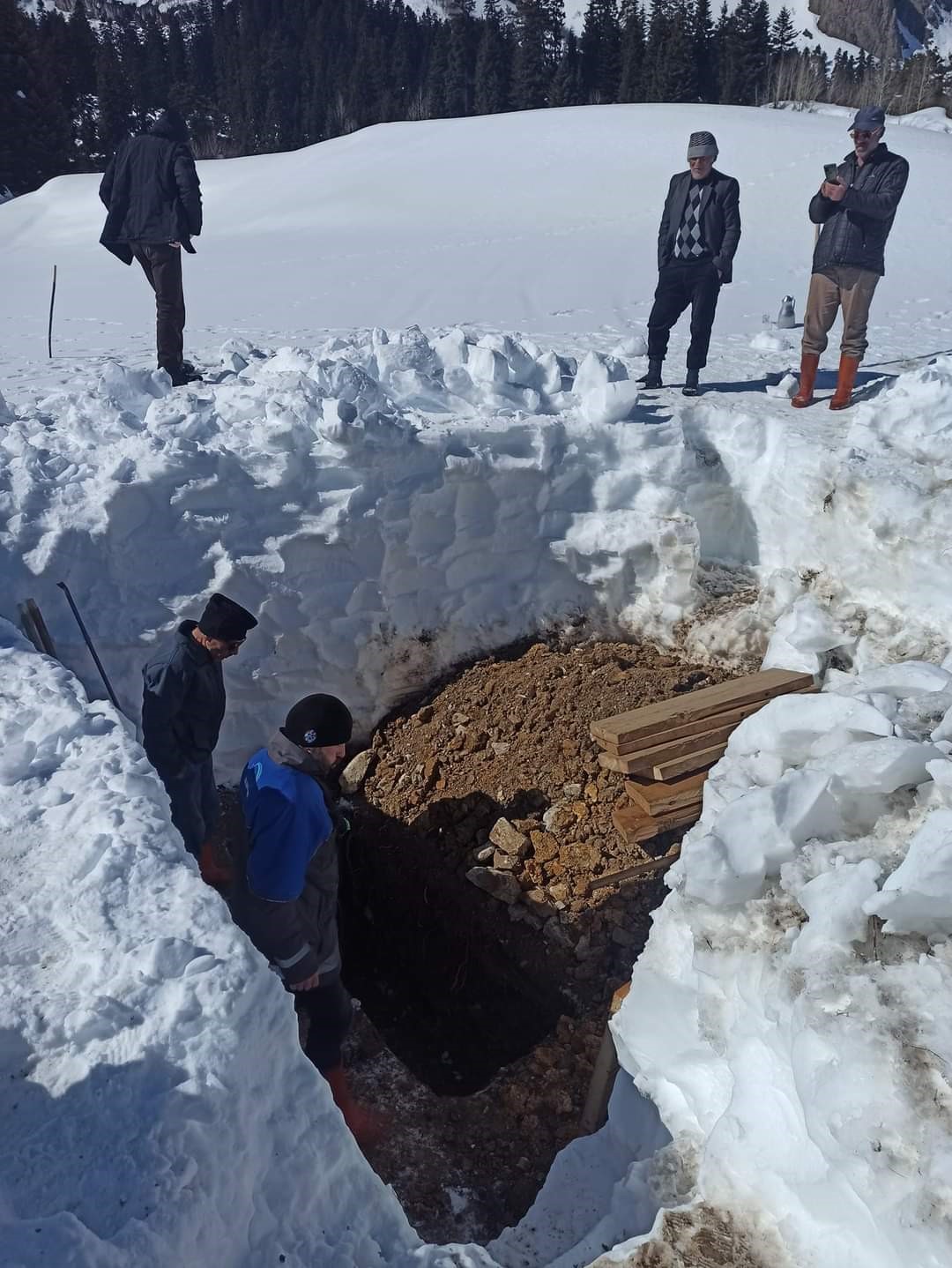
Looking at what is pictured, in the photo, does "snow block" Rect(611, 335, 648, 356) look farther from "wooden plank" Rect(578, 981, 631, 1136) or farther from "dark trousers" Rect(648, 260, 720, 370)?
"wooden plank" Rect(578, 981, 631, 1136)

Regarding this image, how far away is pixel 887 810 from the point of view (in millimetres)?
3025

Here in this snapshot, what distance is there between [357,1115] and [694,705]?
8.38ft

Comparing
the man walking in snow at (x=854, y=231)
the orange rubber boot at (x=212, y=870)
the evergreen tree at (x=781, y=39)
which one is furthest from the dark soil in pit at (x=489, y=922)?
the evergreen tree at (x=781, y=39)

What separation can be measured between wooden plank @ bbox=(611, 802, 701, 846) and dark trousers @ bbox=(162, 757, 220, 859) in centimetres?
206

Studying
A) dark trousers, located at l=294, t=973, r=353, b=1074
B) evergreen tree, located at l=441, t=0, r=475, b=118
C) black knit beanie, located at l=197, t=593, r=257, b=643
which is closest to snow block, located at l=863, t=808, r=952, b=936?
dark trousers, located at l=294, t=973, r=353, b=1074

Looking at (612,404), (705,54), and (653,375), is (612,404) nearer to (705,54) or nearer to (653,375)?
(653,375)

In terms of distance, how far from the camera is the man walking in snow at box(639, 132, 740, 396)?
20.6 feet

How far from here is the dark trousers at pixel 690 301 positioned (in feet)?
21.4

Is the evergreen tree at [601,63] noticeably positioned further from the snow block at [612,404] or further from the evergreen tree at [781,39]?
the snow block at [612,404]

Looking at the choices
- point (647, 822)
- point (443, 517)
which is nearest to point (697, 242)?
point (443, 517)

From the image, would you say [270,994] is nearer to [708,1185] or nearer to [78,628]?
[708,1185]

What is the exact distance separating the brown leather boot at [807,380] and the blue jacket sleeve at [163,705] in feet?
15.8

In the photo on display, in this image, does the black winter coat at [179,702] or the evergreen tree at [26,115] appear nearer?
the black winter coat at [179,702]

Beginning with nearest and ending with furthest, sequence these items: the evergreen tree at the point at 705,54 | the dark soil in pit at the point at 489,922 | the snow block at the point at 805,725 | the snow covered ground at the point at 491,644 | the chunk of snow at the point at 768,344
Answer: the snow covered ground at the point at 491,644, the snow block at the point at 805,725, the dark soil in pit at the point at 489,922, the chunk of snow at the point at 768,344, the evergreen tree at the point at 705,54
